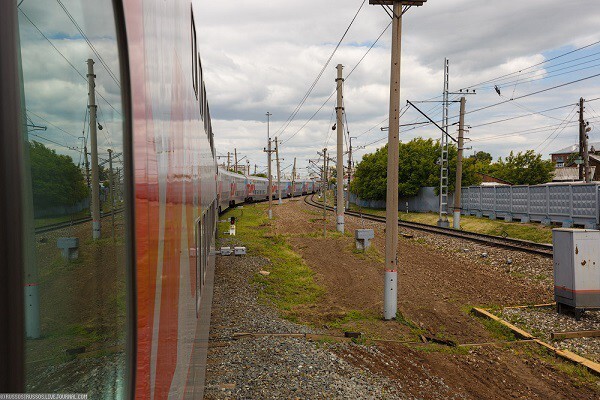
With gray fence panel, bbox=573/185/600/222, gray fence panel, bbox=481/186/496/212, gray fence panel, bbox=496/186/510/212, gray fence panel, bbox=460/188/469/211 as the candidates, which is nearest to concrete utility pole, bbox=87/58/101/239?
gray fence panel, bbox=573/185/600/222

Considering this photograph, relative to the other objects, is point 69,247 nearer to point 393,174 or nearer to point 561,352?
point 561,352

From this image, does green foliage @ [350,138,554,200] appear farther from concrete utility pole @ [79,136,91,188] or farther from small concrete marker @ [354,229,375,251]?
concrete utility pole @ [79,136,91,188]

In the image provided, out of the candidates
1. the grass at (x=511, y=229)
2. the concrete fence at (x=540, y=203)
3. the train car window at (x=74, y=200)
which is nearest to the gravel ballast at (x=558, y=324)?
the train car window at (x=74, y=200)

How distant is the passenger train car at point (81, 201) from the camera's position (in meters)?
0.77

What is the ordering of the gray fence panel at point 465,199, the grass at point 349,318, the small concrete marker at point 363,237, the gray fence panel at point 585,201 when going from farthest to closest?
the gray fence panel at point 465,199 → the gray fence panel at point 585,201 → the small concrete marker at point 363,237 → the grass at point 349,318

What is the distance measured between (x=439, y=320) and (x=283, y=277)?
5.46 m

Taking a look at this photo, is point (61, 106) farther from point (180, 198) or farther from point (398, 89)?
point (398, 89)

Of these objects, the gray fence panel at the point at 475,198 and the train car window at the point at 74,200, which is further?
the gray fence panel at the point at 475,198

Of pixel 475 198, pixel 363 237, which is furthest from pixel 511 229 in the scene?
pixel 363 237

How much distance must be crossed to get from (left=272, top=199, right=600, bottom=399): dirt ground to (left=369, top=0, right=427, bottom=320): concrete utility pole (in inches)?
22.0

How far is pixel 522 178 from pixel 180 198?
50705 mm

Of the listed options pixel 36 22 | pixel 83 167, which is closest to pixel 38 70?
pixel 36 22

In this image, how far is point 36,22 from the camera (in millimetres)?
860

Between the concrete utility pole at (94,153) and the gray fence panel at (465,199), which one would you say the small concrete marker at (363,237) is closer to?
the concrete utility pole at (94,153)
